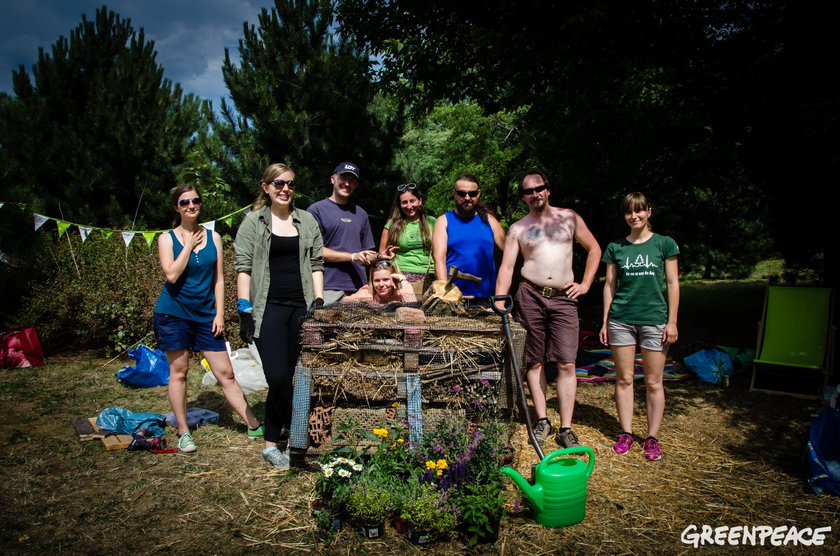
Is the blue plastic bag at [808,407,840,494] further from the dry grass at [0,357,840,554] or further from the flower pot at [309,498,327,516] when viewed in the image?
the flower pot at [309,498,327,516]

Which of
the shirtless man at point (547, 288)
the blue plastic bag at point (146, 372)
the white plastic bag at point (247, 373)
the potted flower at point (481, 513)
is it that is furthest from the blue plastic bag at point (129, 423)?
the shirtless man at point (547, 288)

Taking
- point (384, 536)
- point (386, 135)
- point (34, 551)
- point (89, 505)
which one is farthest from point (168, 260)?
point (386, 135)

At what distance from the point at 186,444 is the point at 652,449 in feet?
11.5

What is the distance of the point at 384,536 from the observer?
111 inches

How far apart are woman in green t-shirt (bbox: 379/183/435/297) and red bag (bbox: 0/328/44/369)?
571 cm

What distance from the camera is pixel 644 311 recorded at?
3.89m

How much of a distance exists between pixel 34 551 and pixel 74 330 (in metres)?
5.78

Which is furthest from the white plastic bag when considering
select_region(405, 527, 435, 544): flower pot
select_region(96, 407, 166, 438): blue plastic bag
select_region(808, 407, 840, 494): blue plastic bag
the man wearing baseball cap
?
select_region(808, 407, 840, 494): blue plastic bag

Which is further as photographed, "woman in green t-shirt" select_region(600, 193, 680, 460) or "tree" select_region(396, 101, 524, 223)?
"tree" select_region(396, 101, 524, 223)

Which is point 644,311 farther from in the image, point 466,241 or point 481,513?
point 481,513

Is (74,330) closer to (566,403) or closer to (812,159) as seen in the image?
(566,403)

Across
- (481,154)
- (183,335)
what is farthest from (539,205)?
(481,154)

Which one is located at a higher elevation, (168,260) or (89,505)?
(168,260)

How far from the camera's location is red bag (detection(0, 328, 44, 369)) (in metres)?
7.02
